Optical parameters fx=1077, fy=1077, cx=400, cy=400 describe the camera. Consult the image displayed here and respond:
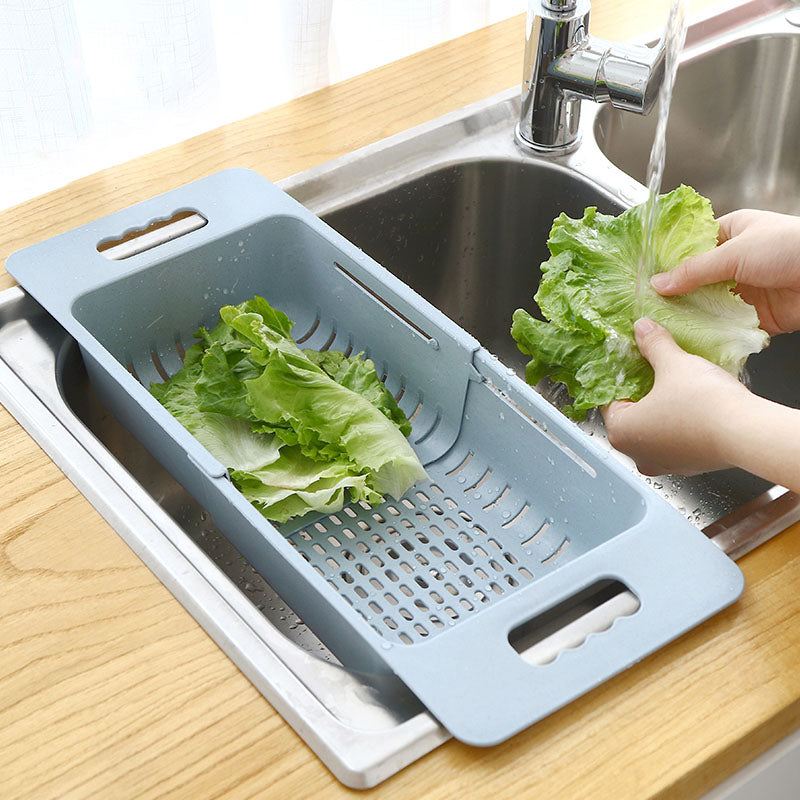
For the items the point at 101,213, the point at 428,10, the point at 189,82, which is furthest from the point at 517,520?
the point at 428,10

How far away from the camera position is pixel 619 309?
1000mm

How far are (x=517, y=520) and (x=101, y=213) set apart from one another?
53cm

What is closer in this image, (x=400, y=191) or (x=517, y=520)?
(x=517, y=520)

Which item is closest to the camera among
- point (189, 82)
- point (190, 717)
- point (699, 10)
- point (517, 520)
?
point (190, 717)

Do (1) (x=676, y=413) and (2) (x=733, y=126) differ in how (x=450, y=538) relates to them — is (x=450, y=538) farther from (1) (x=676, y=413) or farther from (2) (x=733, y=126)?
(2) (x=733, y=126)

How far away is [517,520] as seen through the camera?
0.94 m

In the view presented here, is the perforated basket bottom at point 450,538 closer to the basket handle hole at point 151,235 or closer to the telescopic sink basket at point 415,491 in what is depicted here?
the telescopic sink basket at point 415,491

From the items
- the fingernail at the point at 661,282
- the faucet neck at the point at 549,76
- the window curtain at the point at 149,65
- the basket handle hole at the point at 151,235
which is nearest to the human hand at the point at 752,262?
the fingernail at the point at 661,282

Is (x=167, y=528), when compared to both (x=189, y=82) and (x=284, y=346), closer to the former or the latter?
(x=284, y=346)

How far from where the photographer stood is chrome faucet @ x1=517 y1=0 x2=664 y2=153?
106cm

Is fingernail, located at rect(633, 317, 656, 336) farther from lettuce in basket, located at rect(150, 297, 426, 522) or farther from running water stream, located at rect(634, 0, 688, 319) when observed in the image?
lettuce in basket, located at rect(150, 297, 426, 522)

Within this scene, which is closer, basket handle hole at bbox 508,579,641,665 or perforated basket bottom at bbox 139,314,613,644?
basket handle hole at bbox 508,579,641,665

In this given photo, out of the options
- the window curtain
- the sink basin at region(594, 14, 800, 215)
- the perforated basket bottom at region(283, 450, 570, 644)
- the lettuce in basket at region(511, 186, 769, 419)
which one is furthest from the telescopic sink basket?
the sink basin at region(594, 14, 800, 215)

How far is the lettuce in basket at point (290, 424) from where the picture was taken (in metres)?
0.93
